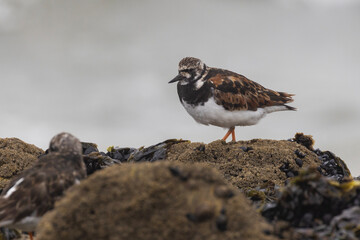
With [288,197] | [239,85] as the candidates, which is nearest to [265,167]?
[239,85]

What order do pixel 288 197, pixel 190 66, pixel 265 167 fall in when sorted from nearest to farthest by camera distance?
pixel 288 197, pixel 265 167, pixel 190 66

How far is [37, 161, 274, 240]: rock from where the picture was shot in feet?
13.2

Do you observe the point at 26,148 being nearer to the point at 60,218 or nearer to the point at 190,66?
the point at 190,66

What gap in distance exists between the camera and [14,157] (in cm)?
916

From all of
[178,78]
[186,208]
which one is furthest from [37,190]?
[178,78]

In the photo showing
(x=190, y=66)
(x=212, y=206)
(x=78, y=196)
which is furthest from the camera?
(x=190, y=66)

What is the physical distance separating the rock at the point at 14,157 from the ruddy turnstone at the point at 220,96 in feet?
11.7

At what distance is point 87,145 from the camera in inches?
399

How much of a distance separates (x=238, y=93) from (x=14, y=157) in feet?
16.9

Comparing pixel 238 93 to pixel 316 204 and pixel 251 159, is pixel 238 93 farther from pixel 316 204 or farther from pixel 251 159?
pixel 316 204

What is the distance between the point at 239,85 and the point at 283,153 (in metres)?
2.49

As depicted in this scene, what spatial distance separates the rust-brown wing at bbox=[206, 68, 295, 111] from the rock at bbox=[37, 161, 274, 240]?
255 inches

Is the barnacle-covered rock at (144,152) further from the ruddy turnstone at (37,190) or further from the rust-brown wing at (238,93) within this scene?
the ruddy turnstone at (37,190)

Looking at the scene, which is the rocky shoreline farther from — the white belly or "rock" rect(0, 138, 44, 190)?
the white belly
